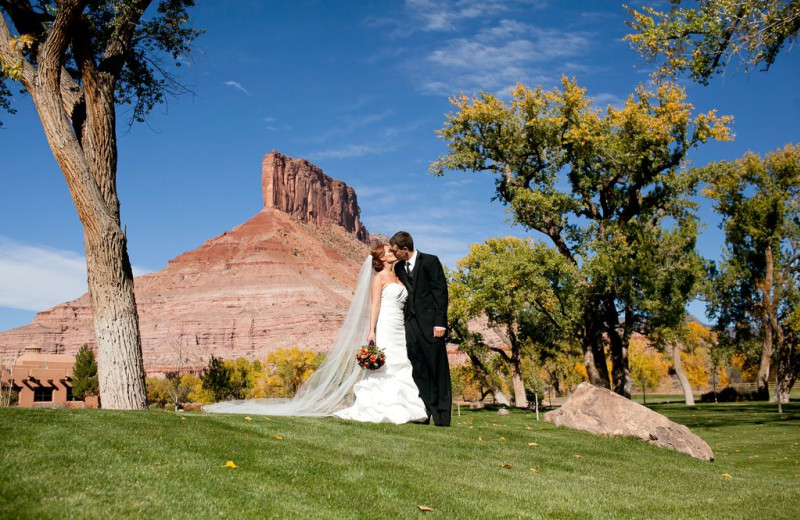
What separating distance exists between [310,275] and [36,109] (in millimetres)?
182912

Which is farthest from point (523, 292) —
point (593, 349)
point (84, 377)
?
point (84, 377)

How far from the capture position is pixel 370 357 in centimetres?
1113

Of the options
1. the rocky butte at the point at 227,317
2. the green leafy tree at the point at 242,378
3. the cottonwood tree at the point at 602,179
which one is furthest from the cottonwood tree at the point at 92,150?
the rocky butte at the point at 227,317

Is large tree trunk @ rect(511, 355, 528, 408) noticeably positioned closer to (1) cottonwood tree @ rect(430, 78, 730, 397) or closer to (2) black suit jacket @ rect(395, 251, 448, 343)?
(1) cottonwood tree @ rect(430, 78, 730, 397)

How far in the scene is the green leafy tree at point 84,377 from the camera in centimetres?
6338

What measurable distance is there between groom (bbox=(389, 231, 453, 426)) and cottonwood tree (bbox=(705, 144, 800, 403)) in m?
33.7

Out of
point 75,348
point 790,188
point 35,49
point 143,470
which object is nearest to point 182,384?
point 75,348

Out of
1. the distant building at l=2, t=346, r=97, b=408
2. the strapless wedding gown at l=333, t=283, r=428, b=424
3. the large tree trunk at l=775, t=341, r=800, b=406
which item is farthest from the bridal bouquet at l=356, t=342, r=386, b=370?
the distant building at l=2, t=346, r=97, b=408

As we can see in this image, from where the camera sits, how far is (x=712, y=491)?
8367 millimetres

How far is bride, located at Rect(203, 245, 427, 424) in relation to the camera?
37.2ft

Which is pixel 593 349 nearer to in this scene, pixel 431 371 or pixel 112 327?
pixel 431 371

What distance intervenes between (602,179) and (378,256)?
58.5 feet

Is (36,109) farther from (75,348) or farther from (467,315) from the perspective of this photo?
(75,348)

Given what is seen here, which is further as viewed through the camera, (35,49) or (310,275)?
(310,275)
